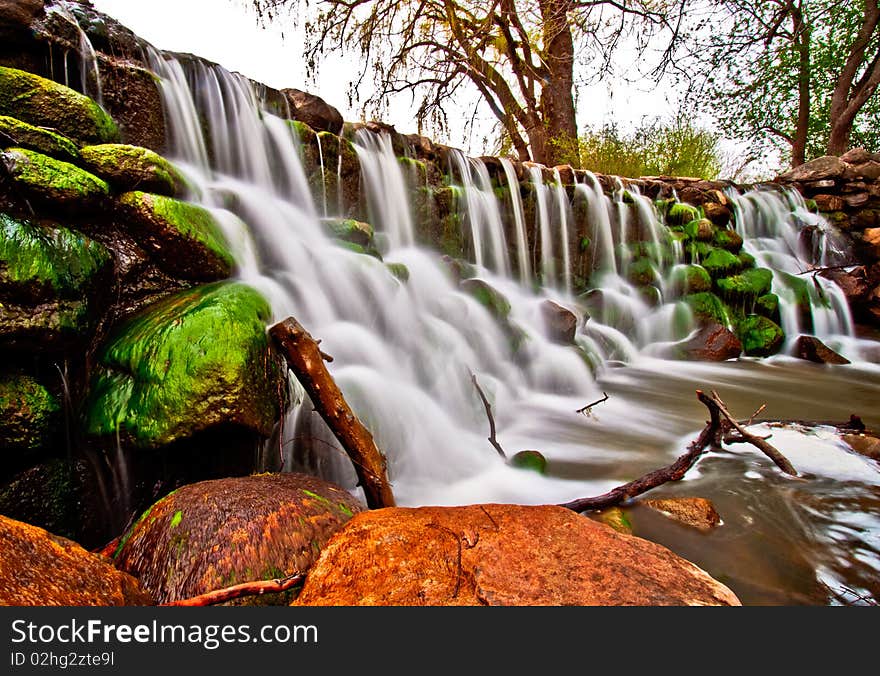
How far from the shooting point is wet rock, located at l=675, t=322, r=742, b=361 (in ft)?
21.2

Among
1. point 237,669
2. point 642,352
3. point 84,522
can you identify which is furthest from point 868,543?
point 642,352

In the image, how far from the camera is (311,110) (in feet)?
19.0

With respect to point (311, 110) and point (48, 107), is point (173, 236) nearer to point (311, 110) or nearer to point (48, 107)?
point (48, 107)

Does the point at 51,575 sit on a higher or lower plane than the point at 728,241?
lower

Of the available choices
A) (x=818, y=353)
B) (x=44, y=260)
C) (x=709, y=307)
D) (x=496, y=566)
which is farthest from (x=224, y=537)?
(x=818, y=353)

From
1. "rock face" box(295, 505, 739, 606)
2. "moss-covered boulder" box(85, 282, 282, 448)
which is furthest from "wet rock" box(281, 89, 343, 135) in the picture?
"rock face" box(295, 505, 739, 606)

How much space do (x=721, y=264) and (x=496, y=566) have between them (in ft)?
28.2

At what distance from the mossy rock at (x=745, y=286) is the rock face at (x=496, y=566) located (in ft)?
25.2

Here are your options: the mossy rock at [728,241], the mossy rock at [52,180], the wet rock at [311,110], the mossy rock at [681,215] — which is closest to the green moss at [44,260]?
the mossy rock at [52,180]

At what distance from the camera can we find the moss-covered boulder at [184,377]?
2.07 m

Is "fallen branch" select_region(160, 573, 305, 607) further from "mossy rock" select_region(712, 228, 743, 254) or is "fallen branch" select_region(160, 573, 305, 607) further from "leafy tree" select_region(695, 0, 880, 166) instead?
"leafy tree" select_region(695, 0, 880, 166)

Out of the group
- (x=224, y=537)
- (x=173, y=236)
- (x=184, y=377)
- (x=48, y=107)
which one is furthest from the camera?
(x=48, y=107)

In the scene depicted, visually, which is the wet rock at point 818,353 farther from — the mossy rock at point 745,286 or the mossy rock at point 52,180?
the mossy rock at point 52,180

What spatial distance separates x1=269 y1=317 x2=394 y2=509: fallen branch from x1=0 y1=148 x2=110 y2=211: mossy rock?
4.90 ft
